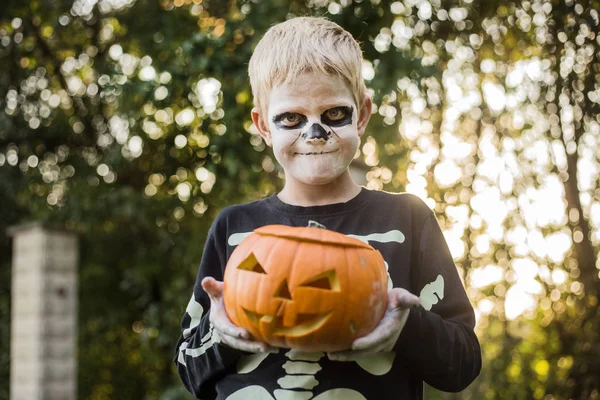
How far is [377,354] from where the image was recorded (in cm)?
178

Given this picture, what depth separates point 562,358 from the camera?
484 centimetres

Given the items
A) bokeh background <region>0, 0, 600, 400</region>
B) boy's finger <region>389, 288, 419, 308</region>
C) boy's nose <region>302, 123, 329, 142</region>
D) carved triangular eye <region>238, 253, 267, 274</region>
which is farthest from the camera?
bokeh background <region>0, 0, 600, 400</region>

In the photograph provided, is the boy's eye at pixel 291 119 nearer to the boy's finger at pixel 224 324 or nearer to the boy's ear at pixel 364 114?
the boy's ear at pixel 364 114

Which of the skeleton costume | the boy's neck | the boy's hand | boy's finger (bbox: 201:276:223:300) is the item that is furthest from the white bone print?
the boy's neck

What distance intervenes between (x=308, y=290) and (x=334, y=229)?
0.32m

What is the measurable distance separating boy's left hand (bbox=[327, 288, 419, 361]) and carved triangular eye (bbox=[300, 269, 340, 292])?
0.12 metres

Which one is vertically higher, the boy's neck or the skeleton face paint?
the skeleton face paint

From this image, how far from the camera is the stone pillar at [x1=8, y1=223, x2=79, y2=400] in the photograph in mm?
6355

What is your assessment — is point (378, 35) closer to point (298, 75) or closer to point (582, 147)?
point (582, 147)

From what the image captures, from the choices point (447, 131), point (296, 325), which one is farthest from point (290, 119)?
point (447, 131)

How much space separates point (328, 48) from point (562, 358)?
12.1 feet

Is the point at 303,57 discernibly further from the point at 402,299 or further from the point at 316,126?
the point at 402,299

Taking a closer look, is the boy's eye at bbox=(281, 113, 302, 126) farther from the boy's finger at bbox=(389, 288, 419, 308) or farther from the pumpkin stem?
the boy's finger at bbox=(389, 288, 419, 308)

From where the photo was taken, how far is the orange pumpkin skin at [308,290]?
5.20ft
